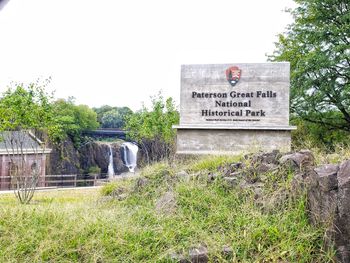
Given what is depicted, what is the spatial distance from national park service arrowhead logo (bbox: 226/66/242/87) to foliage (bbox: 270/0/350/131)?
541cm

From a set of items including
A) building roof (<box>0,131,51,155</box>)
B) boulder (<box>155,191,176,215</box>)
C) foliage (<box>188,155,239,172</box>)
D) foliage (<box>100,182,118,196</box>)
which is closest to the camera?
boulder (<box>155,191,176,215</box>)

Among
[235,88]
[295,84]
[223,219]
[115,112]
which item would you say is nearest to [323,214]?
[223,219]

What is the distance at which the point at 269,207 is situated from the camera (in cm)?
504

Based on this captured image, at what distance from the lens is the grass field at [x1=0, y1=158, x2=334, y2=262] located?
4.22m

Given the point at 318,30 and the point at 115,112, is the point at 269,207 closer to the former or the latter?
the point at 318,30

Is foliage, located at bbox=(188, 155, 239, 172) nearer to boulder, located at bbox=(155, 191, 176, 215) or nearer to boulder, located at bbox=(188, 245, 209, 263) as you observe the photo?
boulder, located at bbox=(155, 191, 176, 215)

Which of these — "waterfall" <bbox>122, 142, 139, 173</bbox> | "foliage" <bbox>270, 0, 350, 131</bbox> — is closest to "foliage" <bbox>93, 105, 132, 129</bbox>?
"waterfall" <bbox>122, 142, 139, 173</bbox>

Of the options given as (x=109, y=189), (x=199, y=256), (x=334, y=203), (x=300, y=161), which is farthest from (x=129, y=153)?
(x=334, y=203)

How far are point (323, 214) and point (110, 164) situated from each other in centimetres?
4030

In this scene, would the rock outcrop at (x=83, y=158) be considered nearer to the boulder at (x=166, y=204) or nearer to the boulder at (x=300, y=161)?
the boulder at (x=166, y=204)

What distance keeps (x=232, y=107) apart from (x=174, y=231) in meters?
6.18

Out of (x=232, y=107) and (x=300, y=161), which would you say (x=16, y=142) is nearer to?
(x=232, y=107)

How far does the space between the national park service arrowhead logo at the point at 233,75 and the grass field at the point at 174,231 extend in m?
4.98

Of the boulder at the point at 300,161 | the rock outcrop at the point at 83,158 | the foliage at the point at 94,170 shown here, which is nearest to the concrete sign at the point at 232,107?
the boulder at the point at 300,161
